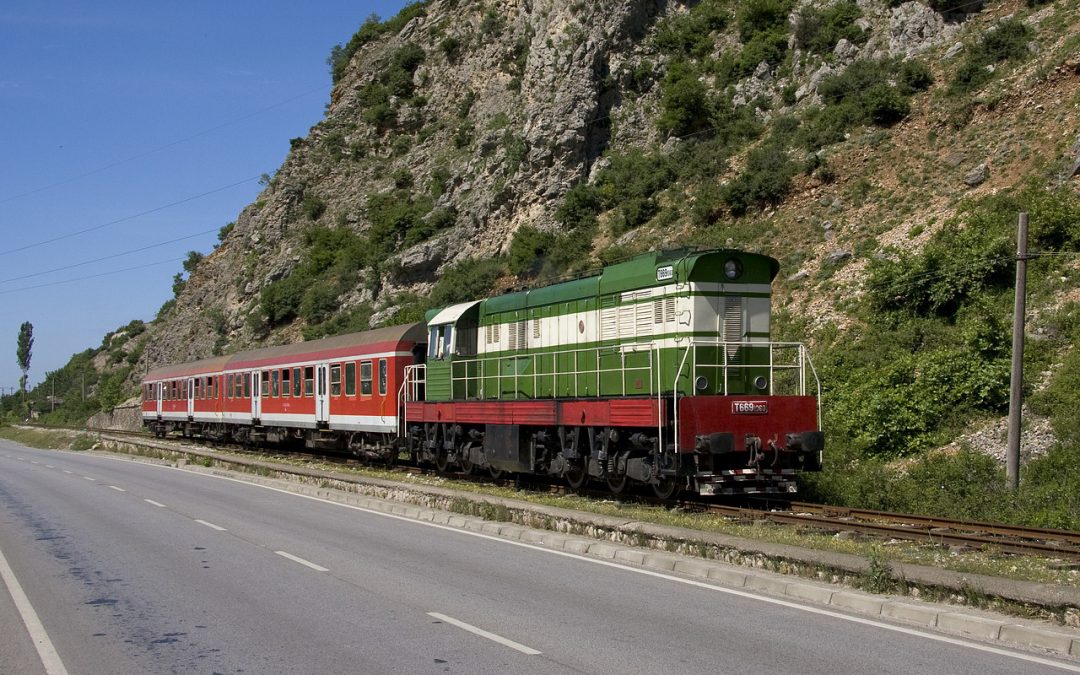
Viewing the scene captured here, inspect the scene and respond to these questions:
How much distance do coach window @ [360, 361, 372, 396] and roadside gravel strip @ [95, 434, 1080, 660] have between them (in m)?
9.11

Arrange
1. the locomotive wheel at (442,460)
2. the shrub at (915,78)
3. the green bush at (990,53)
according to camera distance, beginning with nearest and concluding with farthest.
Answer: the locomotive wheel at (442,460), the green bush at (990,53), the shrub at (915,78)

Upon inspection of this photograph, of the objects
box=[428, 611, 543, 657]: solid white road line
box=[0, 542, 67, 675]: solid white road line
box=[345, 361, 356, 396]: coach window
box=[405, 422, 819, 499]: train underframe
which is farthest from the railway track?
box=[345, 361, 356, 396]: coach window

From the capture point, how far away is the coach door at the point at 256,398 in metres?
35.8

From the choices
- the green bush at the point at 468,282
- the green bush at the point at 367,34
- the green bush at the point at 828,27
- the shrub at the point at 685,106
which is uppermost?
the green bush at the point at 367,34

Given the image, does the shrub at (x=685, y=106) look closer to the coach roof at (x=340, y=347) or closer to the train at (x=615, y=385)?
the train at (x=615, y=385)

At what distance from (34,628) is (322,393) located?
22369 mm

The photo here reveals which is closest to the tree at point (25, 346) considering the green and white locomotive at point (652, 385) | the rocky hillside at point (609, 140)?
the rocky hillside at point (609, 140)

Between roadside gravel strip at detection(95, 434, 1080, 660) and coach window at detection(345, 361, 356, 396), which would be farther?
coach window at detection(345, 361, 356, 396)

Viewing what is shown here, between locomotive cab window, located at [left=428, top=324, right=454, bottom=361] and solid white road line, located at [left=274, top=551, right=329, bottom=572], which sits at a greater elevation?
locomotive cab window, located at [left=428, top=324, right=454, bottom=361]

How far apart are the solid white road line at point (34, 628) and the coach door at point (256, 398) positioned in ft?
79.9

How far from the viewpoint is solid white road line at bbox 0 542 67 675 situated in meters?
7.21

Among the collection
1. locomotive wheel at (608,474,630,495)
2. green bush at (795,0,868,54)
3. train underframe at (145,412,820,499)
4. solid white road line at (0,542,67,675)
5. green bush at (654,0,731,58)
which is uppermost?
green bush at (654,0,731,58)

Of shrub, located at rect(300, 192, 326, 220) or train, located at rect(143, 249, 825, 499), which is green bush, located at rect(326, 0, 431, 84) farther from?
train, located at rect(143, 249, 825, 499)

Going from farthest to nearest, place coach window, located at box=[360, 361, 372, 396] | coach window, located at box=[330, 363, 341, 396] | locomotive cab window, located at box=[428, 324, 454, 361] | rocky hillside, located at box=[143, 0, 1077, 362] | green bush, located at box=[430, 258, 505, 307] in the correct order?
1. green bush, located at box=[430, 258, 505, 307]
2. rocky hillside, located at box=[143, 0, 1077, 362]
3. coach window, located at box=[330, 363, 341, 396]
4. coach window, located at box=[360, 361, 372, 396]
5. locomotive cab window, located at box=[428, 324, 454, 361]
